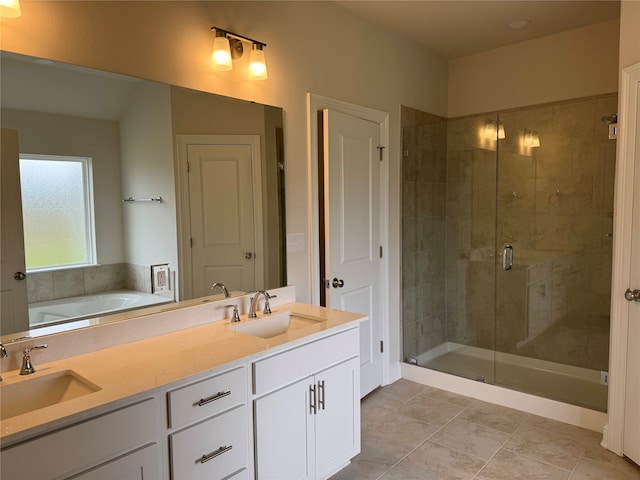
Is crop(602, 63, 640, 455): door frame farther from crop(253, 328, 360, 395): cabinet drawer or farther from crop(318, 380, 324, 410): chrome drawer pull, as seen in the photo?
crop(318, 380, 324, 410): chrome drawer pull

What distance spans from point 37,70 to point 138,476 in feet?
4.99

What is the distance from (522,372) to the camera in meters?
3.63

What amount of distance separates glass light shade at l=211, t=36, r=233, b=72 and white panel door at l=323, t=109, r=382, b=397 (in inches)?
30.7

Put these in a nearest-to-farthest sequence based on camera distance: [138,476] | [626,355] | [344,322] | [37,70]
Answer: [138,476] → [37,70] → [344,322] → [626,355]

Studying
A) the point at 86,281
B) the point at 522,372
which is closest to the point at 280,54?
the point at 86,281

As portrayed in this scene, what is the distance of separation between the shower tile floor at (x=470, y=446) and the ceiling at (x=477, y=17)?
2.78 m

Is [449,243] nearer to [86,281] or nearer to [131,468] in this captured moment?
[86,281]

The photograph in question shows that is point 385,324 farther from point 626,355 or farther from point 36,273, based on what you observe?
point 36,273

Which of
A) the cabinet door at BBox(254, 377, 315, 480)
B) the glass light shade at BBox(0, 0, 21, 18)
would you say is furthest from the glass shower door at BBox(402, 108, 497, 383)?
the glass light shade at BBox(0, 0, 21, 18)

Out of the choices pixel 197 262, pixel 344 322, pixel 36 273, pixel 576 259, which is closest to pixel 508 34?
pixel 576 259

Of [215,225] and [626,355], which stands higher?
[215,225]

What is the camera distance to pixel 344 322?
228cm

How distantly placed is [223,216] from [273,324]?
0.64m

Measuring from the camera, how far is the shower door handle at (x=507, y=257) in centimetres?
380
